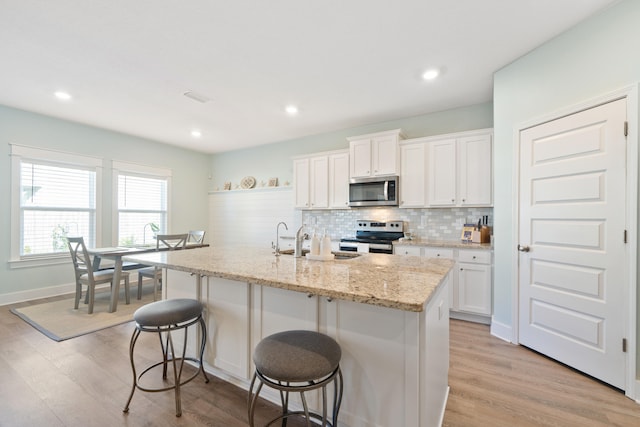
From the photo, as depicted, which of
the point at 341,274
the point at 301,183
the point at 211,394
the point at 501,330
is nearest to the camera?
the point at 341,274

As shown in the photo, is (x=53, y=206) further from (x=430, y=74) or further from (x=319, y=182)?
(x=430, y=74)

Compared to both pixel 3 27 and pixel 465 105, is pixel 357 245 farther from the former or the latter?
pixel 3 27

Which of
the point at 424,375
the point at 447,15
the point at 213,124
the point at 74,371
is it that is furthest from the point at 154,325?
the point at 213,124

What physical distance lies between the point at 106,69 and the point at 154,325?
2.68m

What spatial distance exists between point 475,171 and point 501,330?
1837 millimetres

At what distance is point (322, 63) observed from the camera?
2.70 m

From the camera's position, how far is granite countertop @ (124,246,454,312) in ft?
3.80

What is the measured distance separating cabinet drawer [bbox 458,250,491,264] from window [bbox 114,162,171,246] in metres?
5.40

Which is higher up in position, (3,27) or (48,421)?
(3,27)

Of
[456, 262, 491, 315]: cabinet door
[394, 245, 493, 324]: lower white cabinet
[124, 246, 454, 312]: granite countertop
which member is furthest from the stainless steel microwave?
[124, 246, 454, 312]: granite countertop

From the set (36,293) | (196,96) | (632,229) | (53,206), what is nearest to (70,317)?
(36,293)

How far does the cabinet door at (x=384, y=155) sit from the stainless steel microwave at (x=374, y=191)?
10 centimetres

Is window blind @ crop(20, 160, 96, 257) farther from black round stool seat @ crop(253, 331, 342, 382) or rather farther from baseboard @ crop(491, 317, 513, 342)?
baseboard @ crop(491, 317, 513, 342)

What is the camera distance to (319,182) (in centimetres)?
465
